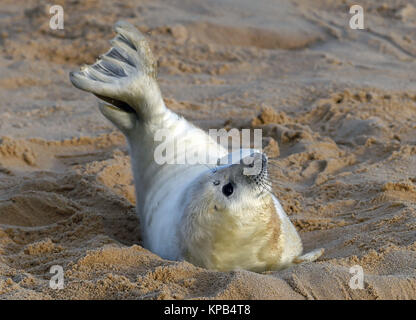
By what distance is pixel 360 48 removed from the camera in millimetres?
7871

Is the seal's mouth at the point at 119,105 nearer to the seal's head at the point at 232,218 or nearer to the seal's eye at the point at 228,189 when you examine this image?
the seal's head at the point at 232,218

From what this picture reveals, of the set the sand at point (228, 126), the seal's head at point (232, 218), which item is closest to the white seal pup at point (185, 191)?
the seal's head at point (232, 218)

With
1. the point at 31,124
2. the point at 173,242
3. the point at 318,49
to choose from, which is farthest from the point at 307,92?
the point at 173,242

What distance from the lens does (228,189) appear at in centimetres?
308

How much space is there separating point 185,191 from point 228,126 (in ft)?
8.21

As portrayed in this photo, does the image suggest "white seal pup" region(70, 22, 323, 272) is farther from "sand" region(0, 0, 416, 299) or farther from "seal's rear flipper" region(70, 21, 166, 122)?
"sand" region(0, 0, 416, 299)

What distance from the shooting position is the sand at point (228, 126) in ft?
9.78

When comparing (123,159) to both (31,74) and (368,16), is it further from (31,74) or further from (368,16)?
(368,16)

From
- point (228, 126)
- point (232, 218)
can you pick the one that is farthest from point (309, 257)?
point (228, 126)

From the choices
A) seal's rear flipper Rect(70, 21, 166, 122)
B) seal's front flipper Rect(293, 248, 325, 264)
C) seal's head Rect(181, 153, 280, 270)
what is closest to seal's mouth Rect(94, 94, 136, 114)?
seal's rear flipper Rect(70, 21, 166, 122)

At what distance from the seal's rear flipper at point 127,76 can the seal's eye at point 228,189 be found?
1132mm

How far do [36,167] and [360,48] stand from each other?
14.4 ft

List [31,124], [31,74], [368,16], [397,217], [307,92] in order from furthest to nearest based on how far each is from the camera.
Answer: [368,16], [31,74], [307,92], [31,124], [397,217]
